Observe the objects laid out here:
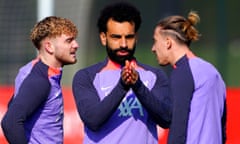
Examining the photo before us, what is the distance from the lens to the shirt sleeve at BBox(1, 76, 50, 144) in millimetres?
5988

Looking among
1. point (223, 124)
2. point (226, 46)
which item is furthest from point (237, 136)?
point (226, 46)

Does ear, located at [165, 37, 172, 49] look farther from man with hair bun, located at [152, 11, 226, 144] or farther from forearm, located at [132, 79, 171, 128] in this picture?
forearm, located at [132, 79, 171, 128]

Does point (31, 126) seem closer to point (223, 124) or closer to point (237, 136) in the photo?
point (223, 124)

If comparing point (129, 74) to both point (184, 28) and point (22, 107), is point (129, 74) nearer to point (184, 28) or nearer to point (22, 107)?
point (184, 28)

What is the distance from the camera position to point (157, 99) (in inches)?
232

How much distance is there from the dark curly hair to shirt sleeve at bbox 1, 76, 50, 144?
54 cm

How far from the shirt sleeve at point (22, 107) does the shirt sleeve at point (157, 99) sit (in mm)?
641

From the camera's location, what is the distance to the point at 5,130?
6.07m

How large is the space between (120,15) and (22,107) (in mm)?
820

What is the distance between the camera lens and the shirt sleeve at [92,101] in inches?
228

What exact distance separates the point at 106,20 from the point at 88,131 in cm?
69

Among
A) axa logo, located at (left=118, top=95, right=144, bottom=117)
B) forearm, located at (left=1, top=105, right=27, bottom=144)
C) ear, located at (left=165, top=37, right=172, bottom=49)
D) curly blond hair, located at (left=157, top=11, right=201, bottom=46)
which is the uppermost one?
curly blond hair, located at (left=157, top=11, right=201, bottom=46)

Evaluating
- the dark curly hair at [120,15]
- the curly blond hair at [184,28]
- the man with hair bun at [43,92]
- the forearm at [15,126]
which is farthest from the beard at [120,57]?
the forearm at [15,126]

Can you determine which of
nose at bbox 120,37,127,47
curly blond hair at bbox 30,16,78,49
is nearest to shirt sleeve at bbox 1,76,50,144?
curly blond hair at bbox 30,16,78,49
